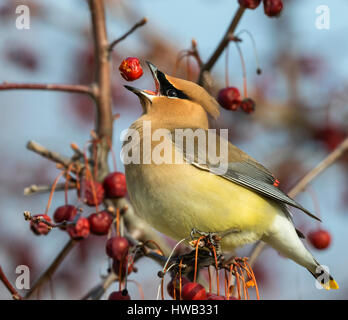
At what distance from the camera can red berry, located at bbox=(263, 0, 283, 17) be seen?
10.5 feet

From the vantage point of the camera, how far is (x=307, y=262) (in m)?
3.43

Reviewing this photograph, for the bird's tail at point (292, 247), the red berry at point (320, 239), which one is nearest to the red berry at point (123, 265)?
the bird's tail at point (292, 247)

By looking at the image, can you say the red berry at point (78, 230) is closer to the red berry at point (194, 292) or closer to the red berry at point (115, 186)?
the red berry at point (115, 186)

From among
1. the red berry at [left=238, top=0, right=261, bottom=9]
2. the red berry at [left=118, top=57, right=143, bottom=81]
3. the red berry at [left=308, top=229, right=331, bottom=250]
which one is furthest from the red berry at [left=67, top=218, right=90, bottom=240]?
the red berry at [left=308, top=229, right=331, bottom=250]

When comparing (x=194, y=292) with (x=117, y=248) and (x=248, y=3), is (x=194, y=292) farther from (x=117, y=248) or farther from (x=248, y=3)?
(x=248, y=3)

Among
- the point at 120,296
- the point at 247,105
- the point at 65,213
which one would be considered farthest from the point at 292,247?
the point at 65,213

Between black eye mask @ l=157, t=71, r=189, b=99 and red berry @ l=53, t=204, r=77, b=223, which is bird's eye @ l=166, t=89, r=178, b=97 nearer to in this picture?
black eye mask @ l=157, t=71, r=189, b=99

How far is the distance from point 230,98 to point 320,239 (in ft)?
3.91

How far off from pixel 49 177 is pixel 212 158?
8.99ft

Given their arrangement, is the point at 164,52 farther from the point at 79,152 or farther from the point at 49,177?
the point at 79,152

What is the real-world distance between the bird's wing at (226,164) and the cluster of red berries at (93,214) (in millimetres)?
482

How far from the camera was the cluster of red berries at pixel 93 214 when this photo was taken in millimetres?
3174
